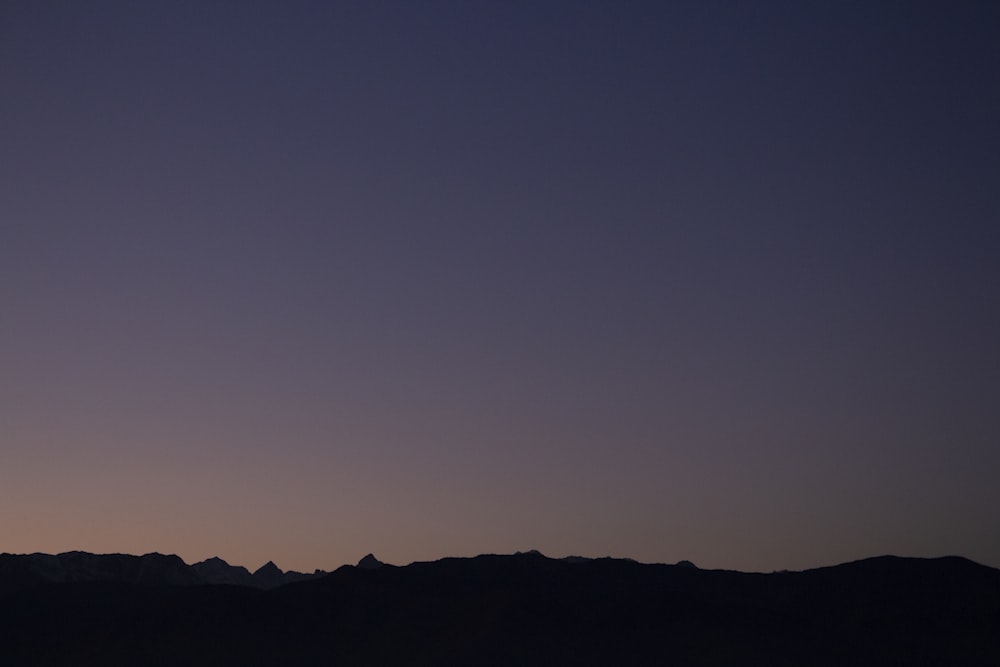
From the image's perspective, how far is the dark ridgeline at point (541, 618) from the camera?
85.8 metres

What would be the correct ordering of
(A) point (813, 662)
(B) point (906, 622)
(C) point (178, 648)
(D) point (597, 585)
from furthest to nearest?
1. (D) point (597, 585)
2. (C) point (178, 648)
3. (B) point (906, 622)
4. (A) point (813, 662)

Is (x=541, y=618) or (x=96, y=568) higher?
(x=96, y=568)

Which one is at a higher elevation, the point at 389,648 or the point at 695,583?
the point at 695,583

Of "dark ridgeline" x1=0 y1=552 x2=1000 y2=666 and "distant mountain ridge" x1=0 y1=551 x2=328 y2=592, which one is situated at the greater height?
"distant mountain ridge" x1=0 y1=551 x2=328 y2=592

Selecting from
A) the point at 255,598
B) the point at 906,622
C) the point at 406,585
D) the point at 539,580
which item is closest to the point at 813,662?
the point at 906,622

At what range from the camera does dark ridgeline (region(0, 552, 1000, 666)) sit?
8581cm

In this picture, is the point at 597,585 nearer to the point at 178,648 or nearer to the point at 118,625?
the point at 178,648

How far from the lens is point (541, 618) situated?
93.0 m

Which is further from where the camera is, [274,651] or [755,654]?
[274,651]

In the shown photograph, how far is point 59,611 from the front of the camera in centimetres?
10938

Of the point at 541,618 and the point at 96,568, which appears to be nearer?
the point at 541,618

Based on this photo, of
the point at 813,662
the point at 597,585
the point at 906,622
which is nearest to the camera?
the point at 813,662

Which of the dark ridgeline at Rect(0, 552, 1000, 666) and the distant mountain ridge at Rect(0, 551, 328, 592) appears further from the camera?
the distant mountain ridge at Rect(0, 551, 328, 592)

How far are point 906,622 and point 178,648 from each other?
6296 centimetres
